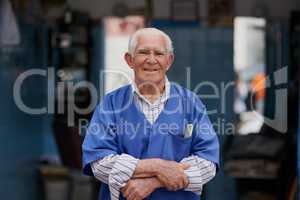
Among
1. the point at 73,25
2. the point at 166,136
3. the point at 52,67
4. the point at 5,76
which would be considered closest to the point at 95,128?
the point at 166,136

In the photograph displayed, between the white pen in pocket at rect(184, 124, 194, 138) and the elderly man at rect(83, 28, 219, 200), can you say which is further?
the white pen in pocket at rect(184, 124, 194, 138)

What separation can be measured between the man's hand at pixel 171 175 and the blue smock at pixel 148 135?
0.07m

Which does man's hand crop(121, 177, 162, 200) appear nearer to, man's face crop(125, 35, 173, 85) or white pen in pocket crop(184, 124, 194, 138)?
white pen in pocket crop(184, 124, 194, 138)

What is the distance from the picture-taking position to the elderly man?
3.13 meters

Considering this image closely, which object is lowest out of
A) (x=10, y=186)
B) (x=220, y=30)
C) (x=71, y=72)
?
(x=10, y=186)

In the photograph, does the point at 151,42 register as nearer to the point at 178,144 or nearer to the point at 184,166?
the point at 178,144

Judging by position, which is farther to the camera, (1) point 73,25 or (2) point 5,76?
(1) point 73,25

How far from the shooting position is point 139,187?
3.12 metres

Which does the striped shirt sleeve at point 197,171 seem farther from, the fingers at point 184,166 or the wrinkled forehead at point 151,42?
the wrinkled forehead at point 151,42

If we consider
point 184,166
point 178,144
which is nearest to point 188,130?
point 178,144

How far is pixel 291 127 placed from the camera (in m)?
5.29

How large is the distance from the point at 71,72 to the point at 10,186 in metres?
1.28

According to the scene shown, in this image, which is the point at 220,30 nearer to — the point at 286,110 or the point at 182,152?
the point at 286,110

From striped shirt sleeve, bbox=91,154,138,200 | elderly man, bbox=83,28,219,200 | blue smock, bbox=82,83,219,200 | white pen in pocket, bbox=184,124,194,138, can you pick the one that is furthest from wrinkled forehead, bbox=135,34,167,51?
striped shirt sleeve, bbox=91,154,138,200
